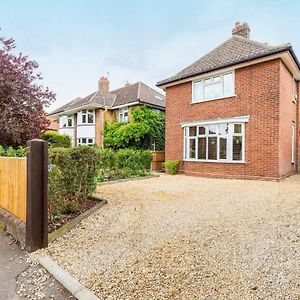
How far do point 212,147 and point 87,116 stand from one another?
604 inches

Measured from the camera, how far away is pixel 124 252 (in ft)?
12.4

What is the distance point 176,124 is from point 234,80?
4.11 metres

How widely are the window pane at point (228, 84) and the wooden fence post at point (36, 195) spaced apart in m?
10.6

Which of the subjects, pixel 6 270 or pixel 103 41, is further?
pixel 103 41

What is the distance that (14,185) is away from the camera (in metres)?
5.04

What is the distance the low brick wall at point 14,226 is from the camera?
4250 millimetres

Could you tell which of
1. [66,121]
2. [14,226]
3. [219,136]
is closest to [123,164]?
[219,136]

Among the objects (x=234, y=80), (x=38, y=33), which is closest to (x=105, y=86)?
(x=38, y=33)

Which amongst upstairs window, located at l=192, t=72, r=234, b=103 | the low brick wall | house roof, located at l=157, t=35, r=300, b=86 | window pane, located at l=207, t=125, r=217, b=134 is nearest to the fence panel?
the low brick wall

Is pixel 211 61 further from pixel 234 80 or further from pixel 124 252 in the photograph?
pixel 124 252

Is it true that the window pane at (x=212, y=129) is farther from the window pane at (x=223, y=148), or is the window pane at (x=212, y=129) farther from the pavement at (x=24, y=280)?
the pavement at (x=24, y=280)

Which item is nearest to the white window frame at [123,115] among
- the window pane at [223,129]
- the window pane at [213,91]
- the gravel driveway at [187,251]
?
the window pane at [213,91]

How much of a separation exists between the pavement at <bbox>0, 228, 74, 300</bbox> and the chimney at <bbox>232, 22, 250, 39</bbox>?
16538 mm

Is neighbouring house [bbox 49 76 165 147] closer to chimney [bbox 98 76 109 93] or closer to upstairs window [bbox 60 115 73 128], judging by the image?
upstairs window [bbox 60 115 73 128]
